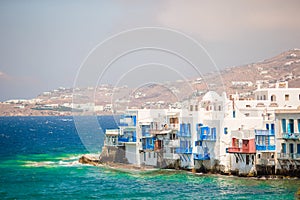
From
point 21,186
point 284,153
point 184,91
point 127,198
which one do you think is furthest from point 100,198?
point 184,91

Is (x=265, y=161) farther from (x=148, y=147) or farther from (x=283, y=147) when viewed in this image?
(x=148, y=147)

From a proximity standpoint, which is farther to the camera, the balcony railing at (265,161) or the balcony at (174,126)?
the balcony at (174,126)

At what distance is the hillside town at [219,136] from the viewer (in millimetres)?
49375

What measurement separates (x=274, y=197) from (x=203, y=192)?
5530 millimetres

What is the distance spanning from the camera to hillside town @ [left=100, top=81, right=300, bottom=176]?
49375mm

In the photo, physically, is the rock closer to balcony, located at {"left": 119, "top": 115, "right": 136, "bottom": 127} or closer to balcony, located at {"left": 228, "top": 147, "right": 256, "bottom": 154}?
balcony, located at {"left": 119, "top": 115, "right": 136, "bottom": 127}

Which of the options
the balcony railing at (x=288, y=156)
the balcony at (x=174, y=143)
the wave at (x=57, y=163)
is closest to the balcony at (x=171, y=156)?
the balcony at (x=174, y=143)

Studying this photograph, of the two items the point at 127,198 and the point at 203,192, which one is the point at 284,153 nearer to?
the point at 203,192

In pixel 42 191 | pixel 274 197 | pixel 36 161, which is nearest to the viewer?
pixel 274 197

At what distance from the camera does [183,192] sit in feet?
150

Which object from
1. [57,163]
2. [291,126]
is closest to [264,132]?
[291,126]

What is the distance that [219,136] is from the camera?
5231cm

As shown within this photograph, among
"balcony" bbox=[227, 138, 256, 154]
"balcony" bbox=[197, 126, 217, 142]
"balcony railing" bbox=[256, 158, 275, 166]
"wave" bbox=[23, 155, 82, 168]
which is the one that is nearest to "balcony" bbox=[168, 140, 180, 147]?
"balcony" bbox=[197, 126, 217, 142]

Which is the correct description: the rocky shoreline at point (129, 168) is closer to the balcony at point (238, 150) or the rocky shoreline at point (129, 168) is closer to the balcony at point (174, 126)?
the balcony at point (238, 150)
